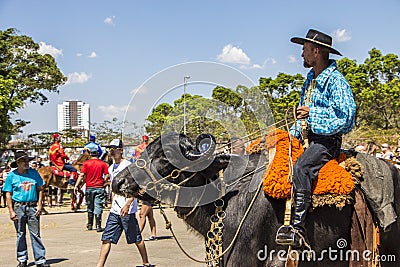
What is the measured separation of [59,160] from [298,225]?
16232 millimetres

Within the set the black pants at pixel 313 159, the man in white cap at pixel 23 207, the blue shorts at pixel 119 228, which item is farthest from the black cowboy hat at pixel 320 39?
the man in white cap at pixel 23 207

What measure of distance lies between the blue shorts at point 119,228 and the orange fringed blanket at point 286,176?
13.1ft

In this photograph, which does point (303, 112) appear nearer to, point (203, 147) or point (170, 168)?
point (203, 147)

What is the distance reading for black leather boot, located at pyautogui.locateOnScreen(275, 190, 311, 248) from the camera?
471 cm

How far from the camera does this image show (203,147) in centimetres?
511

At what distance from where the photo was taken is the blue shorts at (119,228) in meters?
8.27

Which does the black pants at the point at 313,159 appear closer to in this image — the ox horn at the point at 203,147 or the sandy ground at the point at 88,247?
the ox horn at the point at 203,147

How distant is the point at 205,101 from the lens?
517 cm

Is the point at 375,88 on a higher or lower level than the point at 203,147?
higher

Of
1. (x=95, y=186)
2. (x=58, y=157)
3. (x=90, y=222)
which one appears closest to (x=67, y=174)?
(x=58, y=157)

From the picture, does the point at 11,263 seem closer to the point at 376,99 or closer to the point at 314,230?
the point at 314,230

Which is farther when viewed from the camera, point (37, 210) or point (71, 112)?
point (71, 112)

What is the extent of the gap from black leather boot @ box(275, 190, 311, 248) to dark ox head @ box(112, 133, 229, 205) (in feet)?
2.69

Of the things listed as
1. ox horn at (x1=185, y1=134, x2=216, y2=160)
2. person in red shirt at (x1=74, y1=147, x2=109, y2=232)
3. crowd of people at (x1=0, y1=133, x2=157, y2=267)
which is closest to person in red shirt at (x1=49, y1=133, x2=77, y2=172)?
person in red shirt at (x1=74, y1=147, x2=109, y2=232)
